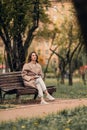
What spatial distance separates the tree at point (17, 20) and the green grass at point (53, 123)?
1248cm

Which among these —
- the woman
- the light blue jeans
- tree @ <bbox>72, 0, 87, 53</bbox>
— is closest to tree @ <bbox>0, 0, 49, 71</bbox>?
the woman

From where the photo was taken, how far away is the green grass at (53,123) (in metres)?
6.80

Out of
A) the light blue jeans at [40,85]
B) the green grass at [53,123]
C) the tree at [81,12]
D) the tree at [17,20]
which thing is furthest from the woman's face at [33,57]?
the tree at [81,12]

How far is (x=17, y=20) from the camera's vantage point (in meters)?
21.5

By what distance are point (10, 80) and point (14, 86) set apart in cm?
26

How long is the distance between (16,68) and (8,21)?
2862 mm

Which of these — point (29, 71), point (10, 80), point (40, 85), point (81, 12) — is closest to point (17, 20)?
point (10, 80)

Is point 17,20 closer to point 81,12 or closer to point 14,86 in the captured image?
point 14,86

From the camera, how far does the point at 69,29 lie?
38.3 m

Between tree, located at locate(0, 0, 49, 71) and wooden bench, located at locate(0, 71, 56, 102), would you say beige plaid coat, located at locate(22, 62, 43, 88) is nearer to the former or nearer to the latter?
wooden bench, located at locate(0, 71, 56, 102)

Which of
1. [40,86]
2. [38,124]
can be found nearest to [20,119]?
[38,124]

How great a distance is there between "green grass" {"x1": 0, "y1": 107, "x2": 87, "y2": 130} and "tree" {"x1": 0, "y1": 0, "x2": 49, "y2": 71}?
1248cm

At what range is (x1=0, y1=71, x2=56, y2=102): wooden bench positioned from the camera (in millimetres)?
13117

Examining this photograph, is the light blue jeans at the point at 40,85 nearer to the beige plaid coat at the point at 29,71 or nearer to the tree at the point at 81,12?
the beige plaid coat at the point at 29,71
